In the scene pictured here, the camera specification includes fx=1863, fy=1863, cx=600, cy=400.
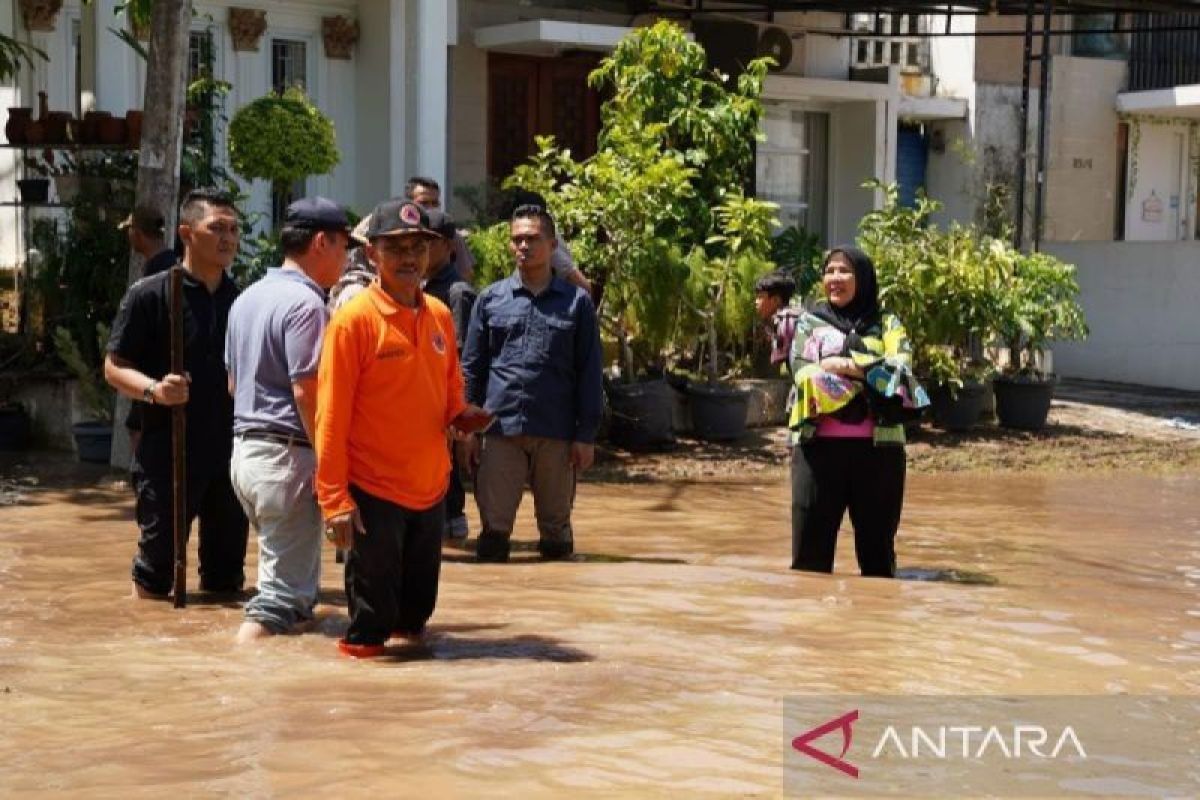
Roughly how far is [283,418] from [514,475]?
245 cm

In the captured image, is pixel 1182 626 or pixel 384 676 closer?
pixel 384 676

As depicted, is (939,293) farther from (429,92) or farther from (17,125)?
(17,125)

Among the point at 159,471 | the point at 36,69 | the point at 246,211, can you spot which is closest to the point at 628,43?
the point at 246,211

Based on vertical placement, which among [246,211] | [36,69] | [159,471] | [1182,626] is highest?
[36,69]

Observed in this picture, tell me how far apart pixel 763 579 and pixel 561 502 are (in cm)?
121

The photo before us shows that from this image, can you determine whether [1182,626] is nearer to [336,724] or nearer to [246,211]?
[336,724]

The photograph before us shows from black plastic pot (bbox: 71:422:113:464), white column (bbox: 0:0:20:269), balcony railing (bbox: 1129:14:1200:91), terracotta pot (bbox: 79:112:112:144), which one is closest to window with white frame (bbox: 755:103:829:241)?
balcony railing (bbox: 1129:14:1200:91)

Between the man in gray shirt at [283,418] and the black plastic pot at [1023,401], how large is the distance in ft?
35.8

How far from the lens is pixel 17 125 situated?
47.0ft

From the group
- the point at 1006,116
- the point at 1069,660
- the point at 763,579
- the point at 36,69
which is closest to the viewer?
the point at 1069,660

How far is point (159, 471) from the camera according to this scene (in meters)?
8.27

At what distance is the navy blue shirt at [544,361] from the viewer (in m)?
9.66

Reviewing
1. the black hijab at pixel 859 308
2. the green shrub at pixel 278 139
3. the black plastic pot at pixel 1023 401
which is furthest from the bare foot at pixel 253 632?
the black plastic pot at pixel 1023 401

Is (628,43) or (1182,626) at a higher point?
(628,43)
